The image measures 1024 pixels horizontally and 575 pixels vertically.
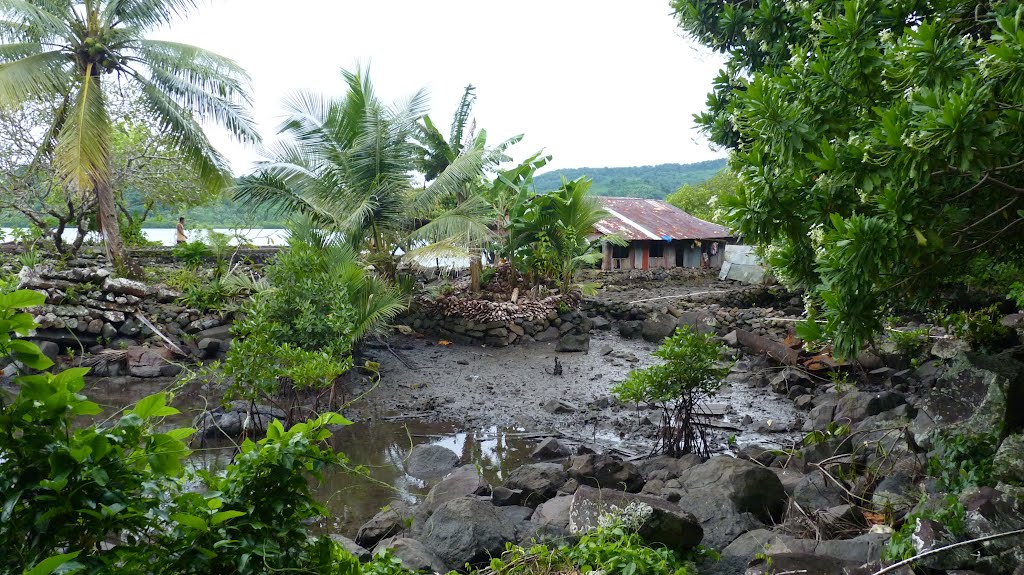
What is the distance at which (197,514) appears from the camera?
2096mm

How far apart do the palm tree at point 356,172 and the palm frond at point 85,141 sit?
8.85 ft

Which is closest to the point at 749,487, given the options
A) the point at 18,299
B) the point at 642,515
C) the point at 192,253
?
the point at 642,515

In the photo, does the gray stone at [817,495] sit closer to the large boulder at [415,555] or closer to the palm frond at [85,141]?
the large boulder at [415,555]

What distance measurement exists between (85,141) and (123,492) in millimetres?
12696

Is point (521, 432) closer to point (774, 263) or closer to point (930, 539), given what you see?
point (774, 263)

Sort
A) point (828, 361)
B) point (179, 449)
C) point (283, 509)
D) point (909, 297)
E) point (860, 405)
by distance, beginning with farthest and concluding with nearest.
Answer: point (828, 361) < point (860, 405) < point (909, 297) < point (283, 509) < point (179, 449)

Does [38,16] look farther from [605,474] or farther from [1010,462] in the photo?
[1010,462]

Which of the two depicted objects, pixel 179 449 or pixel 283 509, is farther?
pixel 283 509

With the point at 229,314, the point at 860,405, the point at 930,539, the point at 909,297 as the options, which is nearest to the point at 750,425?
the point at 860,405

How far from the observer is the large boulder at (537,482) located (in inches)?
246

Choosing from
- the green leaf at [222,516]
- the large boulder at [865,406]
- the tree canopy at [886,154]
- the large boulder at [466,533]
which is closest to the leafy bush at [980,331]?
the large boulder at [865,406]

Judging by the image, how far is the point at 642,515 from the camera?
4.31 meters

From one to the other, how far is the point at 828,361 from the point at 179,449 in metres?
11.2

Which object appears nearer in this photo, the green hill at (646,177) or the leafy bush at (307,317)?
the leafy bush at (307,317)
